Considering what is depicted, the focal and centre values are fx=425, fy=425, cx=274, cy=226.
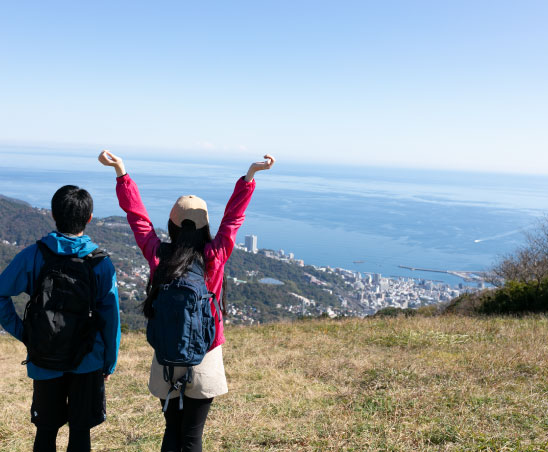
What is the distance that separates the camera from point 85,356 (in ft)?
7.65

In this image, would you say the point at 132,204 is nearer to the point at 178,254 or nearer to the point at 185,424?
the point at 178,254

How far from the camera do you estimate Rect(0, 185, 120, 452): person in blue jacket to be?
2271mm

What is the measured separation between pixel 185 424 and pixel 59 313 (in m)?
0.89

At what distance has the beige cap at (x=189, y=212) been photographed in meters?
2.24

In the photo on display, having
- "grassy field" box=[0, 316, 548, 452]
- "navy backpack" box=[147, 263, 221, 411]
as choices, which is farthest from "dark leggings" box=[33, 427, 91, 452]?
"grassy field" box=[0, 316, 548, 452]

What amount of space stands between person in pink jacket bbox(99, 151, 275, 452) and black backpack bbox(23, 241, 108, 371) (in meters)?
0.37

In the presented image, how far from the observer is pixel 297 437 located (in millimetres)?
3531

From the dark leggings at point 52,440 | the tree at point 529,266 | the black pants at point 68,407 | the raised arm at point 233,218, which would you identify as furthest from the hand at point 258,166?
the tree at point 529,266

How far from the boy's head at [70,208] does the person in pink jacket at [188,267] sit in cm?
34

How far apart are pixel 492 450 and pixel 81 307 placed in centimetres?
303

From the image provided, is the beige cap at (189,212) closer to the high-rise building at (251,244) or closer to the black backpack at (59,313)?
the black backpack at (59,313)

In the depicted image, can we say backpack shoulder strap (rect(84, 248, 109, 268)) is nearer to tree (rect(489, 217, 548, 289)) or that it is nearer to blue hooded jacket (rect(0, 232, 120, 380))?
blue hooded jacket (rect(0, 232, 120, 380))

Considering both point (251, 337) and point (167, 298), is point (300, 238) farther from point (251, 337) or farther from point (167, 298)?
point (167, 298)

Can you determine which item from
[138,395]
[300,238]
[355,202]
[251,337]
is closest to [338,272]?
[300,238]
